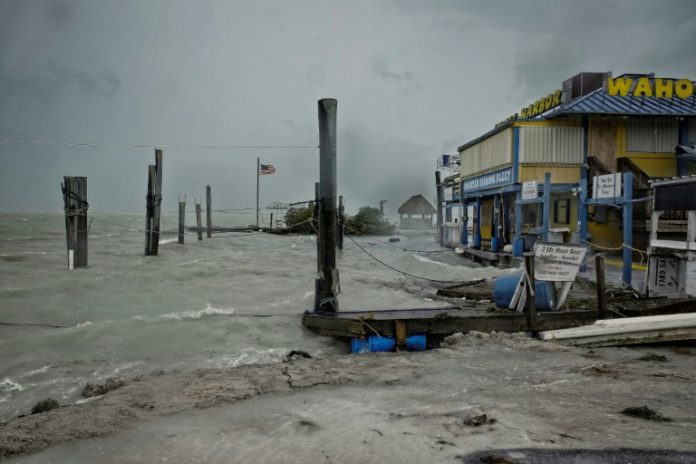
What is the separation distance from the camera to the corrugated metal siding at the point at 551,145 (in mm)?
20172

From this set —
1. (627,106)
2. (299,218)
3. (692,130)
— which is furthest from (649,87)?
(299,218)

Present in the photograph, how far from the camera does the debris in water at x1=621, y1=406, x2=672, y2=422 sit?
14.0 ft

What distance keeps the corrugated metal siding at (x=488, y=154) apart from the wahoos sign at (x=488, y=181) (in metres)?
0.36

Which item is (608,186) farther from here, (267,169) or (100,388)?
(267,169)

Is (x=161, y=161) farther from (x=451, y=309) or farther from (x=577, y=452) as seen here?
(x=577, y=452)

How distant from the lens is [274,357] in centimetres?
779

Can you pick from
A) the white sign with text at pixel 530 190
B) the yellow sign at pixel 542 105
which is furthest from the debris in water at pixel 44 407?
the yellow sign at pixel 542 105

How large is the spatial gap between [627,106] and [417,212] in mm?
46018

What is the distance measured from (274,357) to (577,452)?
5.16 meters

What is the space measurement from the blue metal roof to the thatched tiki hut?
45.0 metres

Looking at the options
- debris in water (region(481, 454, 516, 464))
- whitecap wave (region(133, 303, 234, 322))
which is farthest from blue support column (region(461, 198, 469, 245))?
debris in water (region(481, 454, 516, 464))

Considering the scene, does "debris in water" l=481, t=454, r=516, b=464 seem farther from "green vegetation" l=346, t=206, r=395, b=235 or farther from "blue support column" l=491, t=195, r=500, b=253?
"green vegetation" l=346, t=206, r=395, b=235

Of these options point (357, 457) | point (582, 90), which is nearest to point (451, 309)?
point (357, 457)

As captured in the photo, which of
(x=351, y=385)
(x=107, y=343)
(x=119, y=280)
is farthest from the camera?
(x=119, y=280)
